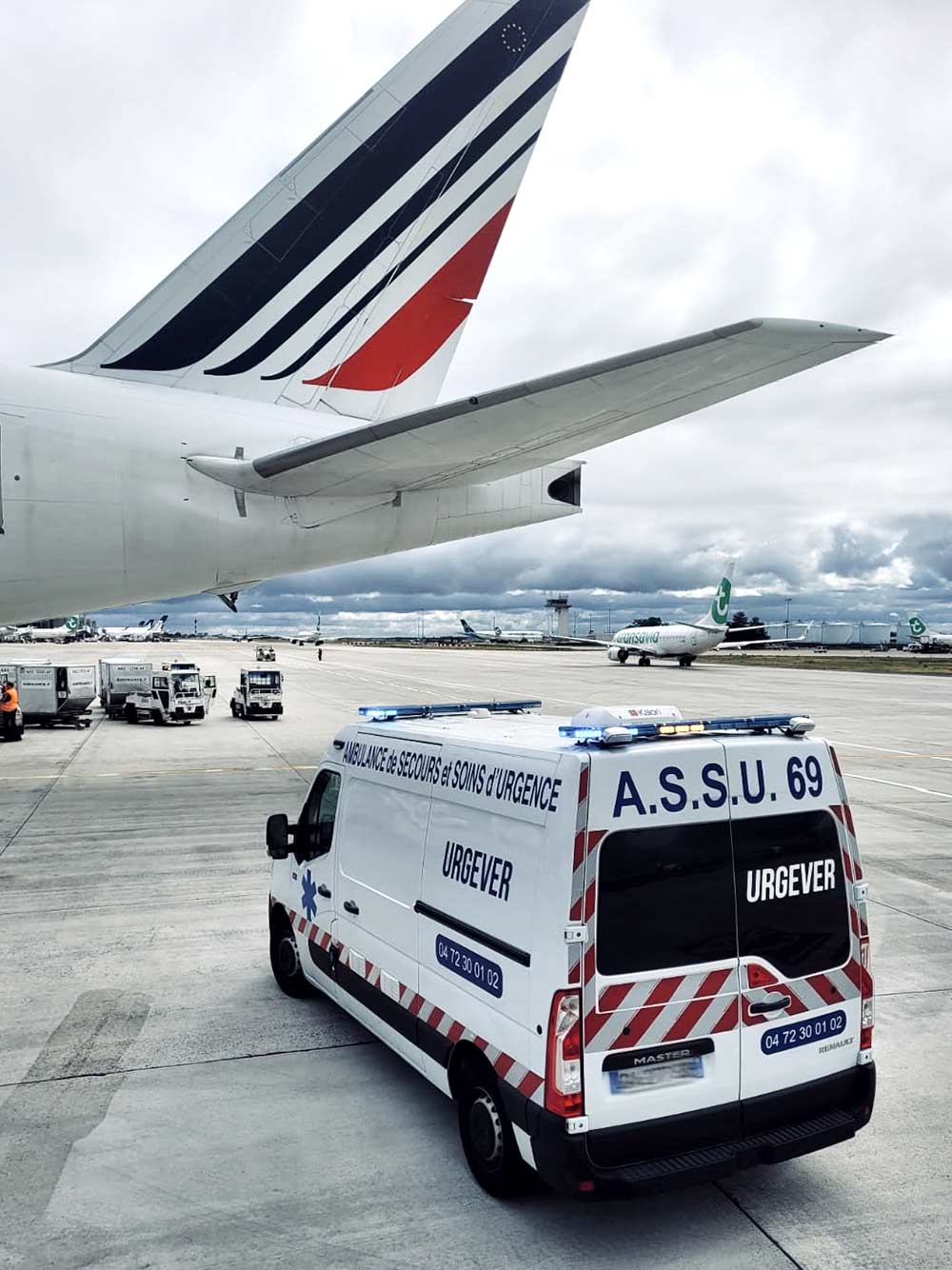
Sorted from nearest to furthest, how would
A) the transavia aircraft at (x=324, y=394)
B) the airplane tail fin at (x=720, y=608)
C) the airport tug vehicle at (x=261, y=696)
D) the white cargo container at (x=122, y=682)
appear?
1. the transavia aircraft at (x=324, y=394)
2. the airport tug vehicle at (x=261, y=696)
3. the white cargo container at (x=122, y=682)
4. the airplane tail fin at (x=720, y=608)

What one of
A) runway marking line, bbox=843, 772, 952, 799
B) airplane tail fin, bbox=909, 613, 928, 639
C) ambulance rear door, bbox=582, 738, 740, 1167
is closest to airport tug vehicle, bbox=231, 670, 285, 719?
runway marking line, bbox=843, 772, 952, 799

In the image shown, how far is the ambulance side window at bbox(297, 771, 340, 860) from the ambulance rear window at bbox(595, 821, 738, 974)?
9.12 ft

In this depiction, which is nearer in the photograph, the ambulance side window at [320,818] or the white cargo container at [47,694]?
the ambulance side window at [320,818]

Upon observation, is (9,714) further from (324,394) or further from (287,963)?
(287,963)

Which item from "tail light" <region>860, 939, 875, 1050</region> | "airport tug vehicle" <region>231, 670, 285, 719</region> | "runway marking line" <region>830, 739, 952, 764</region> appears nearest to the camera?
"tail light" <region>860, 939, 875, 1050</region>

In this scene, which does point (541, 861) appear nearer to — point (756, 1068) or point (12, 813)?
point (756, 1068)

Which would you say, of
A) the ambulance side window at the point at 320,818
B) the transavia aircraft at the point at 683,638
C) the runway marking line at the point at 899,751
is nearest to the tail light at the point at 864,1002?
the ambulance side window at the point at 320,818

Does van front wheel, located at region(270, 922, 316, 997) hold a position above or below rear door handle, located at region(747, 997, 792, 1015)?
below

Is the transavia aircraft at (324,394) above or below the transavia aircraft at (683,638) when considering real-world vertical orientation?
above

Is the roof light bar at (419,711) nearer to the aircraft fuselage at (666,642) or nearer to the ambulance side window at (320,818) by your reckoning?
the ambulance side window at (320,818)

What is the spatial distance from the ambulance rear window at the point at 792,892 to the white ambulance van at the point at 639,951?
11 mm

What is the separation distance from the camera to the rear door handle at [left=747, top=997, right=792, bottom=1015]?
4.46m

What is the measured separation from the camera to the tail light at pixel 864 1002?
4.81m

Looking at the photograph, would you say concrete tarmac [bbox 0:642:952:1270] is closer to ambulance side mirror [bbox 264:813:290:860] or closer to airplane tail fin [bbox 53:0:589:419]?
ambulance side mirror [bbox 264:813:290:860]
